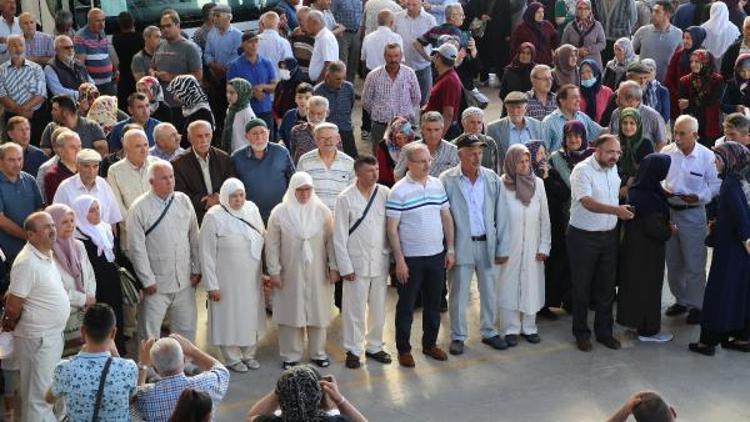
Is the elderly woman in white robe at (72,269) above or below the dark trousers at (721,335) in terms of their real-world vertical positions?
above

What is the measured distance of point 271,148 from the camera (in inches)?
444

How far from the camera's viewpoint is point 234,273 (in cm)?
1022

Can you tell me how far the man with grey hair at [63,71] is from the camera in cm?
1453

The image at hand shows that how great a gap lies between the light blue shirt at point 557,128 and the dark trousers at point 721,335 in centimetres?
240

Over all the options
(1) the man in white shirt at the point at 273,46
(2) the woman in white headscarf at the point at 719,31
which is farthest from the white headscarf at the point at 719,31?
(1) the man in white shirt at the point at 273,46

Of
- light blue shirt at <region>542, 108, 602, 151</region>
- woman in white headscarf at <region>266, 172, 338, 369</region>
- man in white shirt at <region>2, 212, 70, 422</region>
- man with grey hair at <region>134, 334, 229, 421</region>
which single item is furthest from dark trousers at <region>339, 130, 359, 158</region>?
man with grey hair at <region>134, 334, 229, 421</region>

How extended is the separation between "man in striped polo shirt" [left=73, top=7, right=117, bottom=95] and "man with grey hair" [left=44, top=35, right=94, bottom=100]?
2.96 ft

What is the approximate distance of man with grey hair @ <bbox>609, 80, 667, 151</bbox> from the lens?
40.4 feet

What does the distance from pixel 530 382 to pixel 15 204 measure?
4200mm

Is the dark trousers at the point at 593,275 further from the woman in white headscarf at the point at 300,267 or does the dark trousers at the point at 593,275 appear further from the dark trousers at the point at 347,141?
the dark trousers at the point at 347,141

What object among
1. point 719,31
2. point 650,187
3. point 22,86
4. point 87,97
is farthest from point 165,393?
point 719,31

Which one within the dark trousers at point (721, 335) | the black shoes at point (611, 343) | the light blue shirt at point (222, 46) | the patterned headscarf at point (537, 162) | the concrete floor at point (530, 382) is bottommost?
the concrete floor at point (530, 382)

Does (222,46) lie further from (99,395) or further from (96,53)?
(99,395)

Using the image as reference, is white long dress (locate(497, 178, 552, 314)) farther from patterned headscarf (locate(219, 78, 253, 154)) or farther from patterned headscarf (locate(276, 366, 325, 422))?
patterned headscarf (locate(276, 366, 325, 422))
